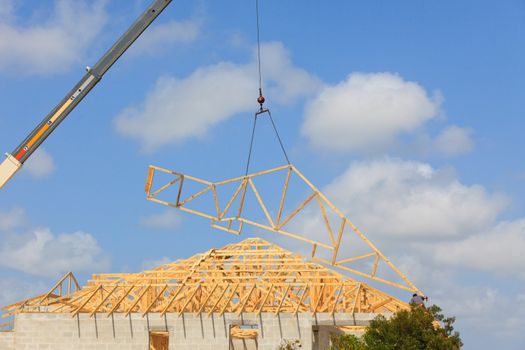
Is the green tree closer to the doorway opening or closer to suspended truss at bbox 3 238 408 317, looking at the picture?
suspended truss at bbox 3 238 408 317

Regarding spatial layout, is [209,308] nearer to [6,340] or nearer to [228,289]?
[228,289]

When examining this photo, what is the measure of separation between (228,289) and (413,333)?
12991 millimetres

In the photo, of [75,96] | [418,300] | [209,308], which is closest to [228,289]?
[209,308]

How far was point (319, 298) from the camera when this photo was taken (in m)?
39.2

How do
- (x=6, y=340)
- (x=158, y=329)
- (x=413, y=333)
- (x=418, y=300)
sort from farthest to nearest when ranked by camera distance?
(x=6, y=340) → (x=158, y=329) → (x=418, y=300) → (x=413, y=333)

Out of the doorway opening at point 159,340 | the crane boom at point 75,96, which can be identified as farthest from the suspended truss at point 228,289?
the crane boom at point 75,96

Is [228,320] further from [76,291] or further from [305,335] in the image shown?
[76,291]

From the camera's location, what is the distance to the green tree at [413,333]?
1254 inches

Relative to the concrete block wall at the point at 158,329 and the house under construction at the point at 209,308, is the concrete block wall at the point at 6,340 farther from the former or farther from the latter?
the concrete block wall at the point at 158,329

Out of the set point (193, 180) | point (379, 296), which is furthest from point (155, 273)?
point (379, 296)

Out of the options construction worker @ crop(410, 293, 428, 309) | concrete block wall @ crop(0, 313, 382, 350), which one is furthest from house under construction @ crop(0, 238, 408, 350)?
construction worker @ crop(410, 293, 428, 309)

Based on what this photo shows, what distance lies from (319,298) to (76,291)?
15.7 m

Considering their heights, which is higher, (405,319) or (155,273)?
(155,273)

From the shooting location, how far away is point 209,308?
4203 centimetres
